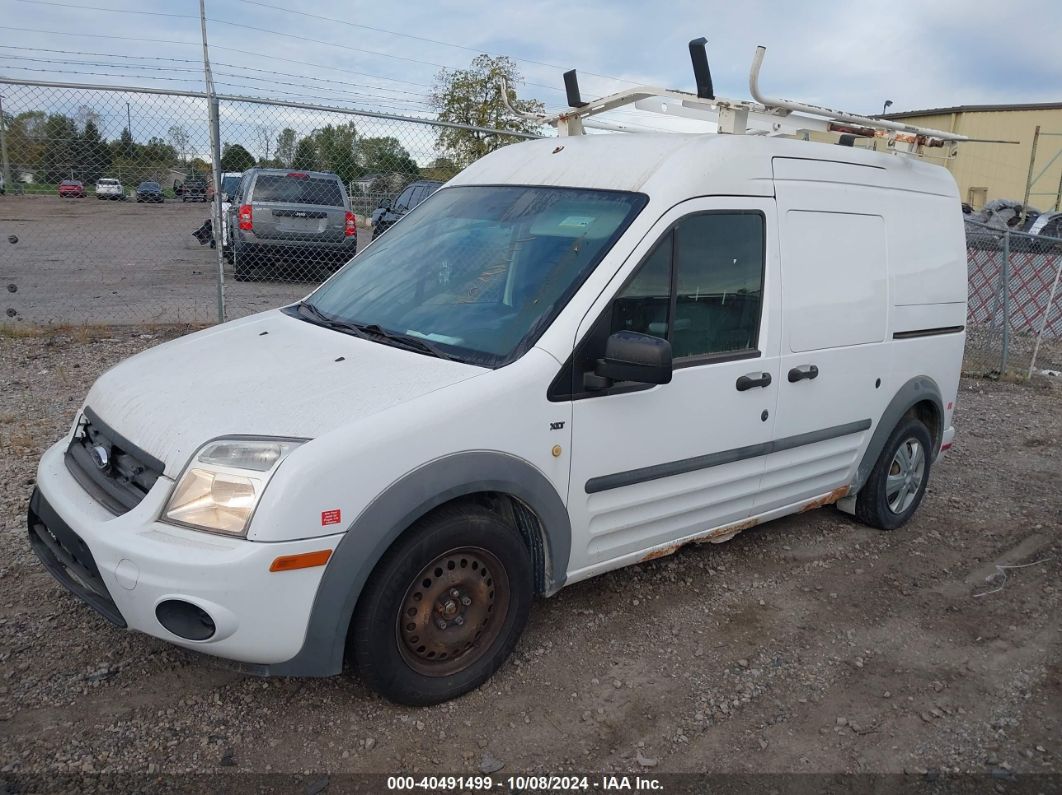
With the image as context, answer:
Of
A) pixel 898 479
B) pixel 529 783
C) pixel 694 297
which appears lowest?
pixel 529 783

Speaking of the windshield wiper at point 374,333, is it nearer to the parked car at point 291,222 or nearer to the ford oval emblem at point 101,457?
the ford oval emblem at point 101,457

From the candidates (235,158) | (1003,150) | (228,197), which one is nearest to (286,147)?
(235,158)

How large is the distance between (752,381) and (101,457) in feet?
8.66

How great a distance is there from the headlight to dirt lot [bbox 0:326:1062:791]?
74 cm

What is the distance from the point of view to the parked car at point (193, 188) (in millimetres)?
8254

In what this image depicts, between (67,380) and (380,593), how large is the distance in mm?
5320

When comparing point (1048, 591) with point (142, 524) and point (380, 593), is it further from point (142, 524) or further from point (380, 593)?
point (142, 524)

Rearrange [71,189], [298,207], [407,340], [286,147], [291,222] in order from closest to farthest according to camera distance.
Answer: [407,340], [71,189], [286,147], [291,222], [298,207]

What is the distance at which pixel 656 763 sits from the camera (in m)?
2.93

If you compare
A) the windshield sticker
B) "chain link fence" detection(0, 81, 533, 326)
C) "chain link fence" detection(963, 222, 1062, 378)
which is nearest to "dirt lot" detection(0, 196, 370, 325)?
"chain link fence" detection(0, 81, 533, 326)

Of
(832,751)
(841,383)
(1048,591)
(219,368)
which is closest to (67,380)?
(219,368)

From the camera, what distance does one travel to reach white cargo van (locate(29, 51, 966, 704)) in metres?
2.65

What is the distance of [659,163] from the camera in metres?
3.57

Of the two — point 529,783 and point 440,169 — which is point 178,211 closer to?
point 440,169
